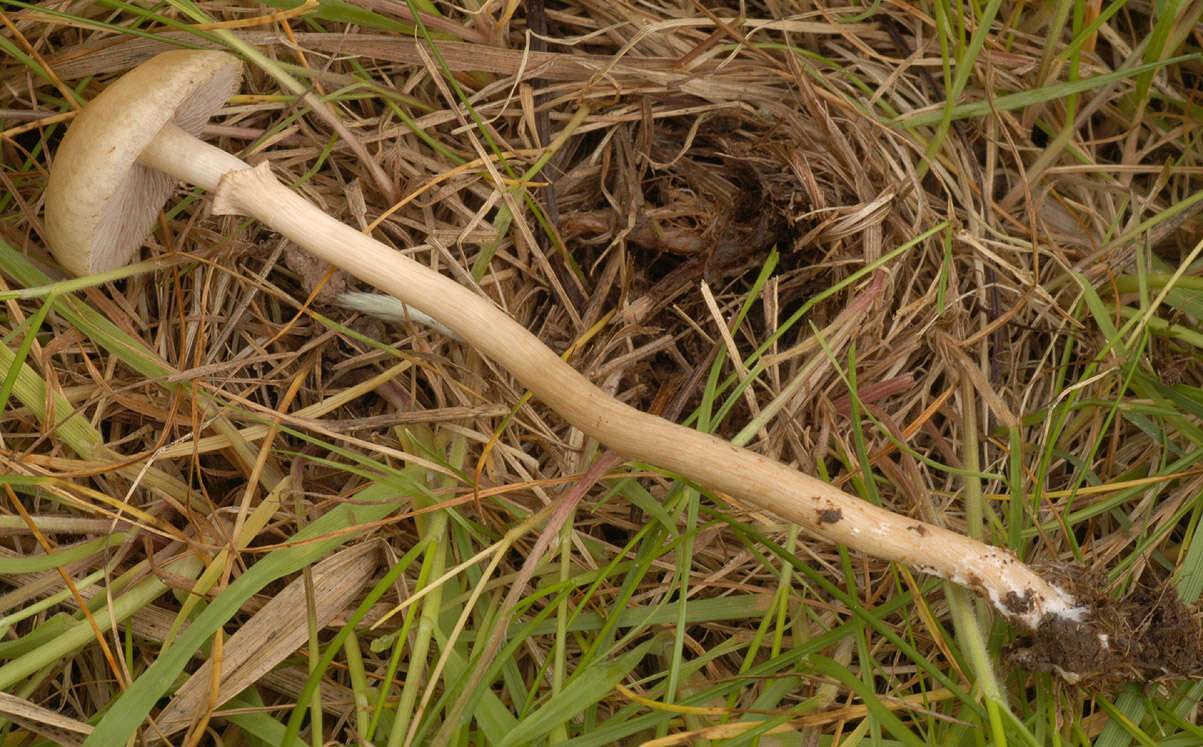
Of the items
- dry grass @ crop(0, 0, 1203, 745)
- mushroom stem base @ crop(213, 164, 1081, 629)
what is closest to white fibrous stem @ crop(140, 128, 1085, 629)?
mushroom stem base @ crop(213, 164, 1081, 629)

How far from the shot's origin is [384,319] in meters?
2.51

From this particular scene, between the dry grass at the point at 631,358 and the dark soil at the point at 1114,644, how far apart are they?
8 cm

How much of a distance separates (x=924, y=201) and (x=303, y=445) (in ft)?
6.11

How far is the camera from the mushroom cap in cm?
197

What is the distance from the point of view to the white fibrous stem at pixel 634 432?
2098 mm

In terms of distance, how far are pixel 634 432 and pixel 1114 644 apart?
127cm

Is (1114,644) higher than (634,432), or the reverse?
(634,432)

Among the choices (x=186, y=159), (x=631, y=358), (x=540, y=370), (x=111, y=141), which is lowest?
(x=631, y=358)

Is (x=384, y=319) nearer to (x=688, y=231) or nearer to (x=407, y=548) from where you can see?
(x=407, y=548)

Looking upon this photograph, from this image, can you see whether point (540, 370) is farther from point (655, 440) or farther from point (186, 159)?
point (186, 159)

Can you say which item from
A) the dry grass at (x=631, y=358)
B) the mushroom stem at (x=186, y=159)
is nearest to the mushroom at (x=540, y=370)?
the mushroom stem at (x=186, y=159)

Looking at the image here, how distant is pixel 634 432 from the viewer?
2.13 m

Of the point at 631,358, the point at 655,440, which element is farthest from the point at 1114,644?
the point at 631,358

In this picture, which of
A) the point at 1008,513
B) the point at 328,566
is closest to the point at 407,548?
the point at 328,566
